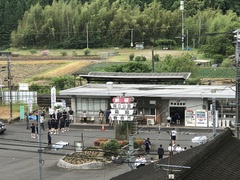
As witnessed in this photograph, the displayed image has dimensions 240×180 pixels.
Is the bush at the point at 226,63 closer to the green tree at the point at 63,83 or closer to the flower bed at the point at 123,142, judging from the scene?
the green tree at the point at 63,83

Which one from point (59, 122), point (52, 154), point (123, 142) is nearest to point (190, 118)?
point (123, 142)

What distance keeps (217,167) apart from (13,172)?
A: 9283 mm

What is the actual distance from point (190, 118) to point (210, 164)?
14845mm

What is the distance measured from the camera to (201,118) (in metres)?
25.8

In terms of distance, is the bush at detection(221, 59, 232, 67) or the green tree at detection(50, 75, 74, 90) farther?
the bush at detection(221, 59, 232, 67)

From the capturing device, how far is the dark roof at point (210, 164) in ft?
34.7

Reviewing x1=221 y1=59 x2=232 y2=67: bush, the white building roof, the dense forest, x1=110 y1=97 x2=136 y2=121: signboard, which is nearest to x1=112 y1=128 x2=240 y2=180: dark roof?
x1=110 y1=97 x2=136 y2=121: signboard

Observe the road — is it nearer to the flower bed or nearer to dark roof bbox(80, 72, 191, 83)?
the flower bed

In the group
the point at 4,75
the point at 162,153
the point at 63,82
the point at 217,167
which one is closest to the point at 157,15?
the point at 4,75

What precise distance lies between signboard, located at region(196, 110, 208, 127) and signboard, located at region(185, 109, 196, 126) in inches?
7.7

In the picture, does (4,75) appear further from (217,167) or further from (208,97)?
(217,167)

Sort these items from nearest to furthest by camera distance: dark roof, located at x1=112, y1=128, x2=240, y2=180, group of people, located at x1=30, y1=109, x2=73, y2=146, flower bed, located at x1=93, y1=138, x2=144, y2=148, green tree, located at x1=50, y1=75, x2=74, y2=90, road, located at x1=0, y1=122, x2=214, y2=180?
dark roof, located at x1=112, y1=128, x2=240, y2=180
road, located at x1=0, y1=122, x2=214, y2=180
flower bed, located at x1=93, y1=138, x2=144, y2=148
group of people, located at x1=30, y1=109, x2=73, y2=146
green tree, located at x1=50, y1=75, x2=74, y2=90

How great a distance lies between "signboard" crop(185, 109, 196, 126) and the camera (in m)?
25.9

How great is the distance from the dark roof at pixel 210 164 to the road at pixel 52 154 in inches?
135
